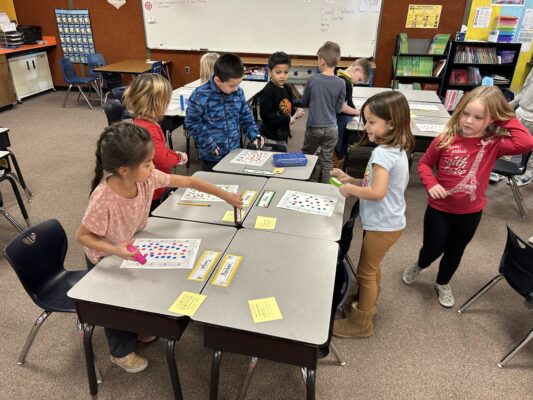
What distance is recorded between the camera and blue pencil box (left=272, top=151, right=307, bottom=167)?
254cm

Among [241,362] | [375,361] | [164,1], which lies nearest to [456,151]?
[375,361]

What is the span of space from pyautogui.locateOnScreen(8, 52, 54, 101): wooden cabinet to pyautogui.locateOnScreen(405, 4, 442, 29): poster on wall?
21.6ft

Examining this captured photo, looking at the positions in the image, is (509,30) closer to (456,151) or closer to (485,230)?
(485,230)

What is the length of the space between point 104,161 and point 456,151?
1.74 meters

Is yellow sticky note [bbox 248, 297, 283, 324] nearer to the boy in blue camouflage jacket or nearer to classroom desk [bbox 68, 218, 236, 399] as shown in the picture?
classroom desk [bbox 68, 218, 236, 399]

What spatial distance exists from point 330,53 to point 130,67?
14.8 feet

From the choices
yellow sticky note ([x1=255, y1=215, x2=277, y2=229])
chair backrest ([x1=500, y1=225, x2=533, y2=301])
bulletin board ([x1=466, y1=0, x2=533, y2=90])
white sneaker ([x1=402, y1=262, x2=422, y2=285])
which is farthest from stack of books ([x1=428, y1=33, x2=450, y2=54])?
yellow sticky note ([x1=255, y1=215, x2=277, y2=229])

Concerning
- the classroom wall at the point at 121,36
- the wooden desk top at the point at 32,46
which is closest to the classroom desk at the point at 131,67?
the classroom wall at the point at 121,36

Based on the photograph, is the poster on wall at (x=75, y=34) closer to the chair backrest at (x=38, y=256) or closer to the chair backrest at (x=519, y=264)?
the chair backrest at (x=38, y=256)

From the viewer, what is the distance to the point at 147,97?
2213 mm

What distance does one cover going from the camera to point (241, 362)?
200 cm

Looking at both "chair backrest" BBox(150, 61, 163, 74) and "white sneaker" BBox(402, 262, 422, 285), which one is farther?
"chair backrest" BBox(150, 61, 163, 74)

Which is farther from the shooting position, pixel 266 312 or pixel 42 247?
pixel 42 247

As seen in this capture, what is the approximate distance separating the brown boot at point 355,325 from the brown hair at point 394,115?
94cm
